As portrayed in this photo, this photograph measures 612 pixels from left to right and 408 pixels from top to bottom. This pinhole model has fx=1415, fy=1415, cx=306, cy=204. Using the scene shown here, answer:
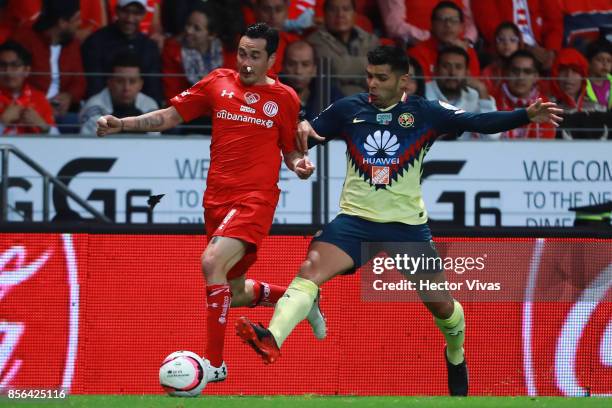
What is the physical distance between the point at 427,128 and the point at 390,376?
2701mm

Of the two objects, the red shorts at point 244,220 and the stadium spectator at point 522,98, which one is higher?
the stadium spectator at point 522,98

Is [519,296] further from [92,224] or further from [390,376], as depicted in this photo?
[92,224]

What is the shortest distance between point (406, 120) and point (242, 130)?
3.49 feet

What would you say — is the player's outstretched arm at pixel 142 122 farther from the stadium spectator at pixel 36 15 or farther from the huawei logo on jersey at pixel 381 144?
the stadium spectator at pixel 36 15

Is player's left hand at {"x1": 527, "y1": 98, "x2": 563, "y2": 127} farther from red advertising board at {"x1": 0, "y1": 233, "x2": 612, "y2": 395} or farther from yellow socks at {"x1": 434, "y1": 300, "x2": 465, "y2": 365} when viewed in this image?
red advertising board at {"x1": 0, "y1": 233, "x2": 612, "y2": 395}

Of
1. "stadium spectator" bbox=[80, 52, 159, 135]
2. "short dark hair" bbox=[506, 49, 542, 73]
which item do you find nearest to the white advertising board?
"stadium spectator" bbox=[80, 52, 159, 135]

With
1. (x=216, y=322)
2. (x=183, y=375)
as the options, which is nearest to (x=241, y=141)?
(x=216, y=322)

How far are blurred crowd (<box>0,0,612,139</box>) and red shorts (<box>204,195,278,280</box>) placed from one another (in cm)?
264

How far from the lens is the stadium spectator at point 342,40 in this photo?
42.3 feet

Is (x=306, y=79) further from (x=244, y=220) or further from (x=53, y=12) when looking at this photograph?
(x=244, y=220)

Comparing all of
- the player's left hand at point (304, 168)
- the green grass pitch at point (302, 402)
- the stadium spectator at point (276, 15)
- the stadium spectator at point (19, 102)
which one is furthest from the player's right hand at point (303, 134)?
the stadium spectator at point (276, 15)

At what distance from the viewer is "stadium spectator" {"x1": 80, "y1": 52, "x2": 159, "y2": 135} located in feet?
40.4

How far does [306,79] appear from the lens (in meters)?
12.0

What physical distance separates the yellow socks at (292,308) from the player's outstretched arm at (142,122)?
138 centimetres
